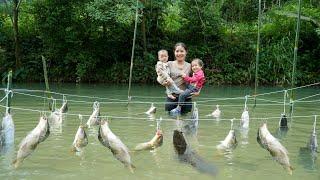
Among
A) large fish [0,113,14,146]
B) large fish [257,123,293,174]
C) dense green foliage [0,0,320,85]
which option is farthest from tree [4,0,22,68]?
large fish [257,123,293,174]

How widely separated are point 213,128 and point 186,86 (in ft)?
3.65

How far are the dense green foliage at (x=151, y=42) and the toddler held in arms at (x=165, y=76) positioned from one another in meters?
13.6

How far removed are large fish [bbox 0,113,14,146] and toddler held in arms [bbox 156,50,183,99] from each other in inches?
138

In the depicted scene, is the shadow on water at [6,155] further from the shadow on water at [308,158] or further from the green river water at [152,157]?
the shadow on water at [308,158]

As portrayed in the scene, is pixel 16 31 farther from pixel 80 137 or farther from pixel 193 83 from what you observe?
pixel 80 137

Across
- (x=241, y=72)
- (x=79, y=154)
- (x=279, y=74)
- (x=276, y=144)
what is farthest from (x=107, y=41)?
(x=276, y=144)

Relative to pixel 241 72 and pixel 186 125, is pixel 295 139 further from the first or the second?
pixel 241 72

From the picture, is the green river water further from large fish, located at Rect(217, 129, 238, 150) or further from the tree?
the tree

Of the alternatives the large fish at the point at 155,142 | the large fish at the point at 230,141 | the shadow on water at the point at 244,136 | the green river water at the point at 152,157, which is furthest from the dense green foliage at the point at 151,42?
the large fish at the point at 155,142

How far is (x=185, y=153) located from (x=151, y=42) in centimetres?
2002

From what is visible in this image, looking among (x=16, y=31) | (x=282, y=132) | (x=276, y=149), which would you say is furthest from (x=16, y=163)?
(x=16, y=31)

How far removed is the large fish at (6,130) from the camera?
22.8ft

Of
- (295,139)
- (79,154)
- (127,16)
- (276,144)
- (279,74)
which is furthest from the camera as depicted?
(279,74)

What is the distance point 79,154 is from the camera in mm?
7559
